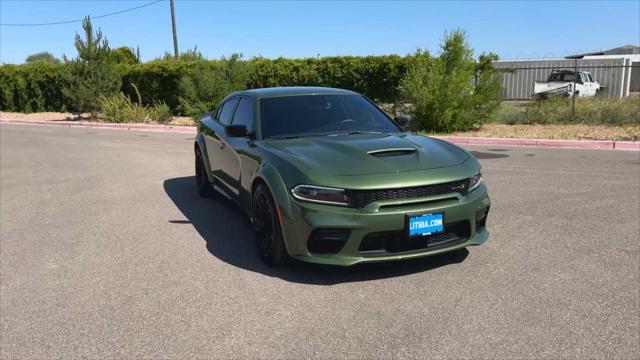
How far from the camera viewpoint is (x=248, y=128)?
558cm

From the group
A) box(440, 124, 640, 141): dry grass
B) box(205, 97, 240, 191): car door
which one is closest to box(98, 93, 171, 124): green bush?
box(440, 124, 640, 141): dry grass

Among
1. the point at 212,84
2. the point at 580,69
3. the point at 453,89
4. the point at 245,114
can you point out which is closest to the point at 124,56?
the point at 212,84

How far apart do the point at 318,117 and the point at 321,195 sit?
1.57 metres

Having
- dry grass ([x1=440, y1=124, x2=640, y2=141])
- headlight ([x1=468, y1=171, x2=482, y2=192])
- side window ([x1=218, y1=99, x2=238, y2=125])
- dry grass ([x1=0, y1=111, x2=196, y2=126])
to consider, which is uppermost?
side window ([x1=218, y1=99, x2=238, y2=125])

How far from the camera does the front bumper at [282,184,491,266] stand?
12.9ft

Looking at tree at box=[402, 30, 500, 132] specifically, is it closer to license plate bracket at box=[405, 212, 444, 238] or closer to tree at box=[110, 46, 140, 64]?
license plate bracket at box=[405, 212, 444, 238]

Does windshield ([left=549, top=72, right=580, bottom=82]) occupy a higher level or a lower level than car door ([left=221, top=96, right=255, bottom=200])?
higher

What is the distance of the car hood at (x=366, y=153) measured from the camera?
4184 millimetres

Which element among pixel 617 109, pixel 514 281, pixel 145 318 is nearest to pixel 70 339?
A: pixel 145 318

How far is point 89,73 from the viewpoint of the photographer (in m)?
23.0

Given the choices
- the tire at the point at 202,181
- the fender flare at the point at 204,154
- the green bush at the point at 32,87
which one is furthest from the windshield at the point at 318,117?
the green bush at the point at 32,87

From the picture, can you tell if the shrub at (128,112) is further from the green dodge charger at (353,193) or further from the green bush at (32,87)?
the green dodge charger at (353,193)

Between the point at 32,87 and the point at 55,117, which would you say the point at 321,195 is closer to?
the point at 55,117

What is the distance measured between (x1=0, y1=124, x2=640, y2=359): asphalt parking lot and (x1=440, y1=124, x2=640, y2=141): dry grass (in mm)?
6819
